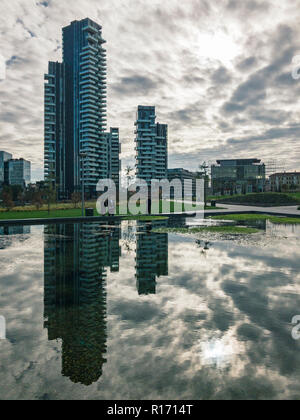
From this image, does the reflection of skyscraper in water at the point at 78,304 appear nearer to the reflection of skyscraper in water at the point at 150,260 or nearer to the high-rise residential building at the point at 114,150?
the reflection of skyscraper in water at the point at 150,260

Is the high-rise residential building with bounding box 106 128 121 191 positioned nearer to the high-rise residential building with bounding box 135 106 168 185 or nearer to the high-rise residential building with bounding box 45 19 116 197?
the high-rise residential building with bounding box 135 106 168 185

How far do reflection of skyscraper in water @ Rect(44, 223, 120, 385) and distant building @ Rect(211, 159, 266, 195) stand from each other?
143865 mm

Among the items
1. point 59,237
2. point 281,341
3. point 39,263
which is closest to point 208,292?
point 281,341

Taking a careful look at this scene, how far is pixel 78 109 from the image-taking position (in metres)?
136

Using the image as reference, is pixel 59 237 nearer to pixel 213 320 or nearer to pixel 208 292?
pixel 208 292

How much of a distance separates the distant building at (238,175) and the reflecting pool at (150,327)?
477ft

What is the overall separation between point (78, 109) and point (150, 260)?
137m

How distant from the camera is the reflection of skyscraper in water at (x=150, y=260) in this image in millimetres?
8766

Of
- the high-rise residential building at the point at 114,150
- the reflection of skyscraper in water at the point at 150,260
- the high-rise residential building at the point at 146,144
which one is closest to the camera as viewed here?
the reflection of skyscraper in water at the point at 150,260
